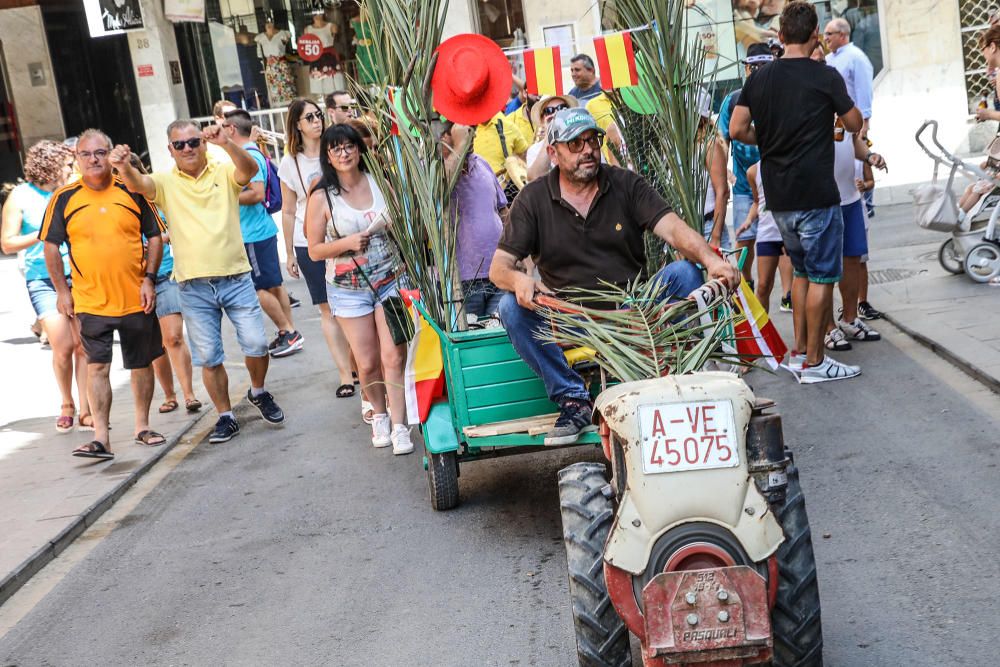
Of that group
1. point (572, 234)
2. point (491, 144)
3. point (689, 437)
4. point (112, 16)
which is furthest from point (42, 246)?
point (112, 16)

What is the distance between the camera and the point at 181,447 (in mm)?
9289

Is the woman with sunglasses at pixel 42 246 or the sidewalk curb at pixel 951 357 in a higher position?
the woman with sunglasses at pixel 42 246

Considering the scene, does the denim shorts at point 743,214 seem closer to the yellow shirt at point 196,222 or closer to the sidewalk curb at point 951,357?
the sidewalk curb at point 951,357

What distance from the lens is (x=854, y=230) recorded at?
902cm

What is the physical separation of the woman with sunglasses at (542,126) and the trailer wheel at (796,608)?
16.2 feet

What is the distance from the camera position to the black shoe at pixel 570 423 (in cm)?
561

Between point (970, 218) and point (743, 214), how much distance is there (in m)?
1.95

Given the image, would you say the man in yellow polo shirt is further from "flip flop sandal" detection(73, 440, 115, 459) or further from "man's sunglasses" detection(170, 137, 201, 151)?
"flip flop sandal" detection(73, 440, 115, 459)

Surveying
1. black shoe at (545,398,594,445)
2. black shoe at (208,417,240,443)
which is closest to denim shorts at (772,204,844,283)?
black shoe at (545,398,594,445)

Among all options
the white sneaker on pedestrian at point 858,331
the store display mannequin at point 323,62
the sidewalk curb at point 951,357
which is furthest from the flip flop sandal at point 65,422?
the store display mannequin at point 323,62

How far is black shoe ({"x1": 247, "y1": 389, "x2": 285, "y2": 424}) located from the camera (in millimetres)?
9391

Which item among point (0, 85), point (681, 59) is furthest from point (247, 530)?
point (0, 85)

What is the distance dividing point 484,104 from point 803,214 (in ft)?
8.14

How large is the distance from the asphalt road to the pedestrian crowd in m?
0.80
